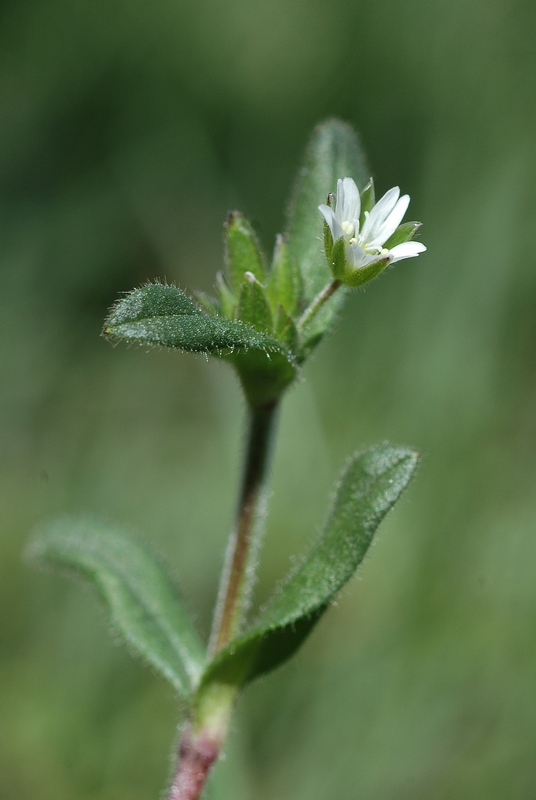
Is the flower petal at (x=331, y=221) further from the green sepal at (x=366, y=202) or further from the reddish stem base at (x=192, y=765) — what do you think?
the reddish stem base at (x=192, y=765)

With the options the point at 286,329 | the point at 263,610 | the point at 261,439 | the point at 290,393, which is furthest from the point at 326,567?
the point at 290,393

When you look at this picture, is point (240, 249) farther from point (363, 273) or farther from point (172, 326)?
point (172, 326)

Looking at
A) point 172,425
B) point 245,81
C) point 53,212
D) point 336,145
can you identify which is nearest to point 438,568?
point 172,425

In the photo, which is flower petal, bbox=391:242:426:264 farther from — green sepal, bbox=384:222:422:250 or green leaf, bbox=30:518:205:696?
green leaf, bbox=30:518:205:696

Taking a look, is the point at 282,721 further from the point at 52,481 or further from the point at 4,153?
the point at 4,153

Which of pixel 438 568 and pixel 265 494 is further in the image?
pixel 438 568

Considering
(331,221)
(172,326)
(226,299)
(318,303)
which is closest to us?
(172,326)

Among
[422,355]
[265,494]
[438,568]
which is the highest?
[265,494]
